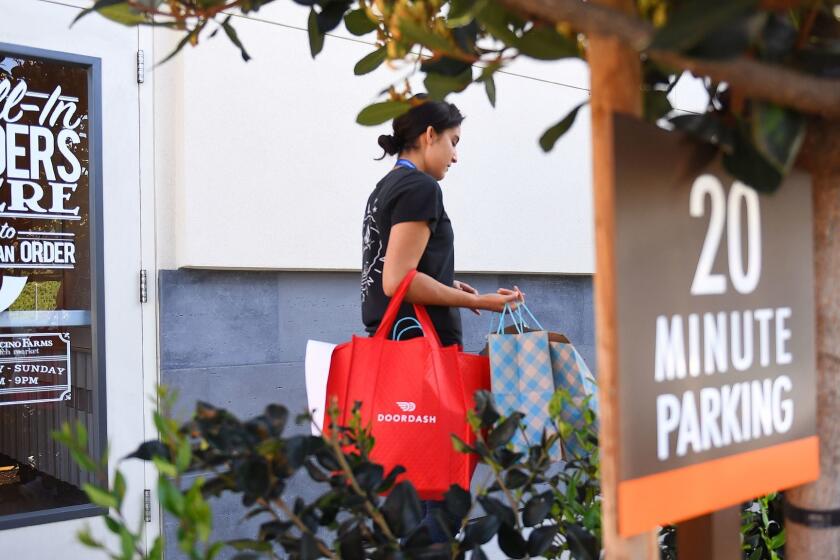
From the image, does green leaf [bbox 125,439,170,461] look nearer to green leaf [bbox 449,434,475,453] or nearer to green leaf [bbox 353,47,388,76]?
green leaf [bbox 449,434,475,453]

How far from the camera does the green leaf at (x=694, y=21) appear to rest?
2.84 feet

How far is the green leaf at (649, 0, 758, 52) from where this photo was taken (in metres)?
0.87

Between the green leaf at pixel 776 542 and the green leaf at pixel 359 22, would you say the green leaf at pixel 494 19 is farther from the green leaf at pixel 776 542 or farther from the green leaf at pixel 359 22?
the green leaf at pixel 776 542

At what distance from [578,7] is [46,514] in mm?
3619

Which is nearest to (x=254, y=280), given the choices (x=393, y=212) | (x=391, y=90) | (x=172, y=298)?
(x=172, y=298)

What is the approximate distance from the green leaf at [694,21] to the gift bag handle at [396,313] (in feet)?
5.57

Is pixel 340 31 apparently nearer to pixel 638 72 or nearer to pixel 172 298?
pixel 172 298

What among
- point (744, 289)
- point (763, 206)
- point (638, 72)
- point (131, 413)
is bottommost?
point (131, 413)

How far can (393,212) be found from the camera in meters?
2.74

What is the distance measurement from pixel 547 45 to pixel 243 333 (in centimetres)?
345

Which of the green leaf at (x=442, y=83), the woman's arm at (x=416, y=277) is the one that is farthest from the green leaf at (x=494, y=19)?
the woman's arm at (x=416, y=277)

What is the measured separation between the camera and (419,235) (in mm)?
2711

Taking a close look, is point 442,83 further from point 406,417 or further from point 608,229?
point 406,417

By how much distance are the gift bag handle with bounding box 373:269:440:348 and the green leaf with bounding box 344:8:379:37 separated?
97cm
